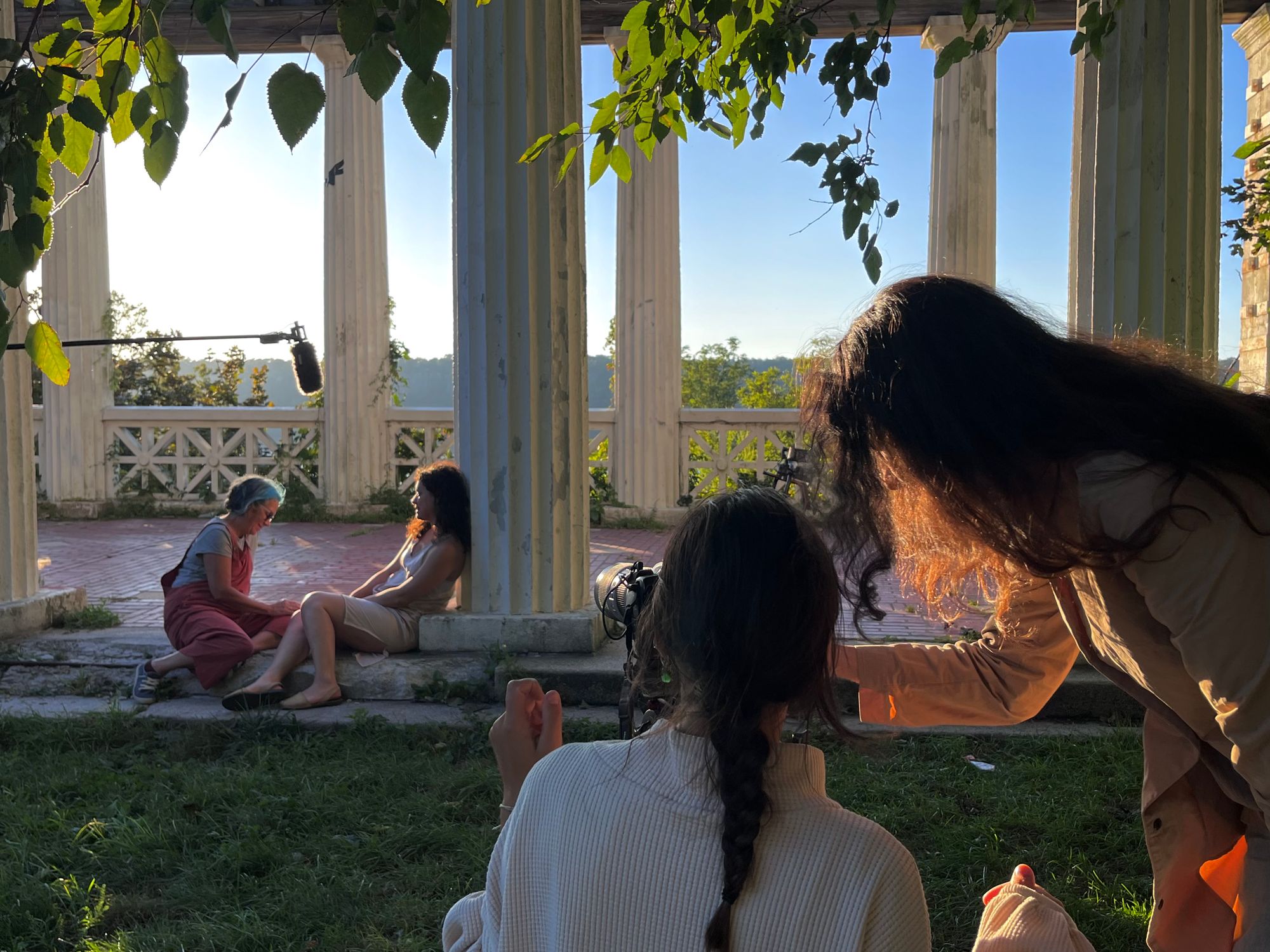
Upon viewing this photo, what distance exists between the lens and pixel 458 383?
5055 millimetres

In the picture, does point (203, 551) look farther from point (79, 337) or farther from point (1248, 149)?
point (79, 337)

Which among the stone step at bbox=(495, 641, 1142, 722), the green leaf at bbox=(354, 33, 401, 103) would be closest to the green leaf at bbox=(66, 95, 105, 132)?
the green leaf at bbox=(354, 33, 401, 103)

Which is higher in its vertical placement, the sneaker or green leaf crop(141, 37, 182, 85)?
green leaf crop(141, 37, 182, 85)

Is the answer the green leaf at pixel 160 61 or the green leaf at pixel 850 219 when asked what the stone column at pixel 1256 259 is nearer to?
the green leaf at pixel 850 219

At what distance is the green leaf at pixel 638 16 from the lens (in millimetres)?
2189

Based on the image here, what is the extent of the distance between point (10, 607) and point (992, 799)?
5.23 m

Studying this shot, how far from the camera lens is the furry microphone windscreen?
279 inches

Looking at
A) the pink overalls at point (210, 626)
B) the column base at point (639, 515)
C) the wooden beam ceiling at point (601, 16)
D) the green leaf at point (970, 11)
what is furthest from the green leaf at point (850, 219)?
the column base at point (639, 515)

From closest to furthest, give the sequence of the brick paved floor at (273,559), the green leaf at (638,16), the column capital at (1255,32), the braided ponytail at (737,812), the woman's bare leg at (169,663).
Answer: the braided ponytail at (737,812), the green leaf at (638,16), the woman's bare leg at (169,663), the brick paved floor at (273,559), the column capital at (1255,32)

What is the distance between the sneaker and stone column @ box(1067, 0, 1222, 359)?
15.2ft

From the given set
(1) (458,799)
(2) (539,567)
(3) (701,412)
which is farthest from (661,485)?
(1) (458,799)

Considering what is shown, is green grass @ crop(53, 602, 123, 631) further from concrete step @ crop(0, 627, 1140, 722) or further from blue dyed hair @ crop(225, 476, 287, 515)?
blue dyed hair @ crop(225, 476, 287, 515)

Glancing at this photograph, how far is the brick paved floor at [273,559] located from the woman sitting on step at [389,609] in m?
1.51

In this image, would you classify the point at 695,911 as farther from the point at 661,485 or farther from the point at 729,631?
the point at 661,485
